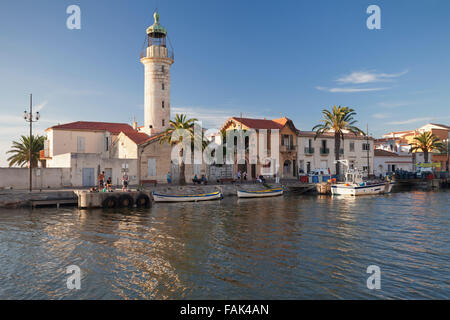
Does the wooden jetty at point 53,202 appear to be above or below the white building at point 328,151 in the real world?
below

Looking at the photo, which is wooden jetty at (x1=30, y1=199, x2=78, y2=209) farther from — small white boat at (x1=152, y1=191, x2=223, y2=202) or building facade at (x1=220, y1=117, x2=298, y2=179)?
building facade at (x1=220, y1=117, x2=298, y2=179)

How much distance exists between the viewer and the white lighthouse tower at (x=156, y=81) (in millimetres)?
48719

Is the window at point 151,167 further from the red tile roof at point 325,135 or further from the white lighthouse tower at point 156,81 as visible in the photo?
the red tile roof at point 325,135

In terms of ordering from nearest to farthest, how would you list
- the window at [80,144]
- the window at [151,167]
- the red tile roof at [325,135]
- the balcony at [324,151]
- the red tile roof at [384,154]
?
1. the window at [151,167]
2. the window at [80,144]
3. the red tile roof at [325,135]
4. the balcony at [324,151]
5. the red tile roof at [384,154]

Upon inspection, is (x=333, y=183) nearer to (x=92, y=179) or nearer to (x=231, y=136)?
(x=231, y=136)

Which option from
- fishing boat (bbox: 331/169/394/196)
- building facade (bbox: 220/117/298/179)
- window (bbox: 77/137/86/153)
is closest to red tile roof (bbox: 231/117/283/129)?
building facade (bbox: 220/117/298/179)

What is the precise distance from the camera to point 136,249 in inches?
633

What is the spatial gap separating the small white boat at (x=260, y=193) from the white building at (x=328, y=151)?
50.4ft

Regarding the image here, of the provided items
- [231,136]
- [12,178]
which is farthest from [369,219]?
[12,178]

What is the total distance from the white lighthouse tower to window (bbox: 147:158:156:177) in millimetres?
7719

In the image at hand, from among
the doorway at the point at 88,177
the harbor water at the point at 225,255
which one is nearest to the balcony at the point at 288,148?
the harbor water at the point at 225,255

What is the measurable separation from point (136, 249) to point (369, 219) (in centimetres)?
1701

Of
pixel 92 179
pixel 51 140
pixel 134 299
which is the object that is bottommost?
pixel 134 299

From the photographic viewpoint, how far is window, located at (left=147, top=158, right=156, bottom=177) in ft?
137
